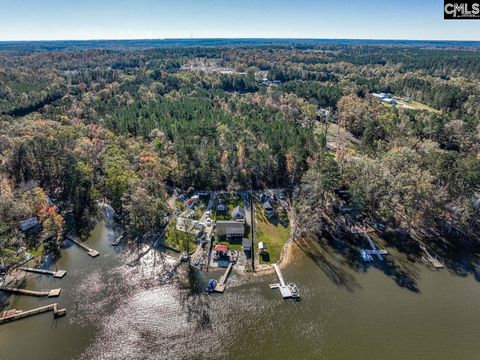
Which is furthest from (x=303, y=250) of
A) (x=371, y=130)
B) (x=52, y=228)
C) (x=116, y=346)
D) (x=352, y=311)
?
(x=371, y=130)

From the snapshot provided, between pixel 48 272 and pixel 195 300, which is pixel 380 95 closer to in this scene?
pixel 195 300

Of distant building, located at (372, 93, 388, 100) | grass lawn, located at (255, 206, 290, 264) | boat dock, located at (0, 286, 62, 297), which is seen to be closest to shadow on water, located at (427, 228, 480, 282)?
grass lawn, located at (255, 206, 290, 264)

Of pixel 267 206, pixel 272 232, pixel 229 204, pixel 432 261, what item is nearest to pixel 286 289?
pixel 272 232

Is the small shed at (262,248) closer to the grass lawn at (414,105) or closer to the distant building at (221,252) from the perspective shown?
the distant building at (221,252)

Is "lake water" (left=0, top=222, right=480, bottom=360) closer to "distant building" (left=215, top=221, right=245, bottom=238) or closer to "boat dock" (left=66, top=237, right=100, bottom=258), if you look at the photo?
"boat dock" (left=66, top=237, right=100, bottom=258)

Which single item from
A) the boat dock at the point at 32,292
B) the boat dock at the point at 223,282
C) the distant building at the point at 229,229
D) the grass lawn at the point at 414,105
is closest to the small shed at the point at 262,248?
the distant building at the point at 229,229

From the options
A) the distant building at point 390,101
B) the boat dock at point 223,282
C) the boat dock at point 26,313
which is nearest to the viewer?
the boat dock at point 26,313

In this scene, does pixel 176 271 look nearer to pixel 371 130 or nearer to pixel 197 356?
pixel 197 356
